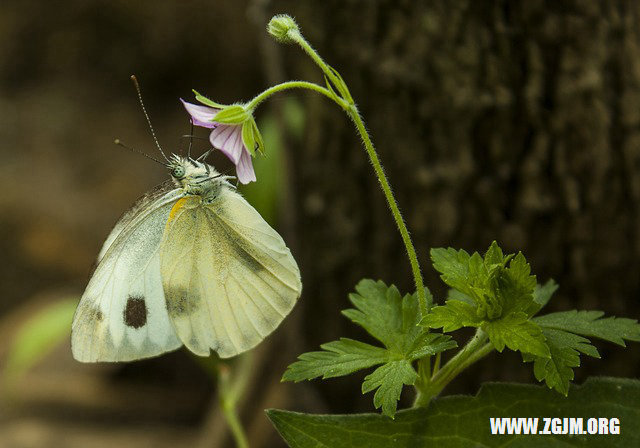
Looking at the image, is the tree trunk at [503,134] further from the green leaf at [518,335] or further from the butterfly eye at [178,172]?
the green leaf at [518,335]

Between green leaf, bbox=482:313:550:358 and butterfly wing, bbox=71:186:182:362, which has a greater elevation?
butterfly wing, bbox=71:186:182:362

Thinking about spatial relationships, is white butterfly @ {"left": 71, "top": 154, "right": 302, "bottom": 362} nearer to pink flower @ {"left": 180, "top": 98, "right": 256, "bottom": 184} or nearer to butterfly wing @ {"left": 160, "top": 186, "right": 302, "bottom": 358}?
butterfly wing @ {"left": 160, "top": 186, "right": 302, "bottom": 358}

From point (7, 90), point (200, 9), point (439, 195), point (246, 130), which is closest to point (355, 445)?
point (246, 130)

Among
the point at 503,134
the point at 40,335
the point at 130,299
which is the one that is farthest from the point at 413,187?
the point at 40,335

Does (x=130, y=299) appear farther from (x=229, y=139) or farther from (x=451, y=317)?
(x=451, y=317)

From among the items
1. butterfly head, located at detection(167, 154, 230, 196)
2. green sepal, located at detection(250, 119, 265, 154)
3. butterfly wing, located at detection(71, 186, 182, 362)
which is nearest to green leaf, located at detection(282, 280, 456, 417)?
green sepal, located at detection(250, 119, 265, 154)

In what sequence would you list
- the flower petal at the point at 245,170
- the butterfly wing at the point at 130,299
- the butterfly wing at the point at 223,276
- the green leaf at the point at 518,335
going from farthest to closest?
the butterfly wing at the point at 130,299
the butterfly wing at the point at 223,276
the flower petal at the point at 245,170
the green leaf at the point at 518,335

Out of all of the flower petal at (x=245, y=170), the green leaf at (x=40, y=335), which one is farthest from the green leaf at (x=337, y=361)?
the green leaf at (x=40, y=335)
